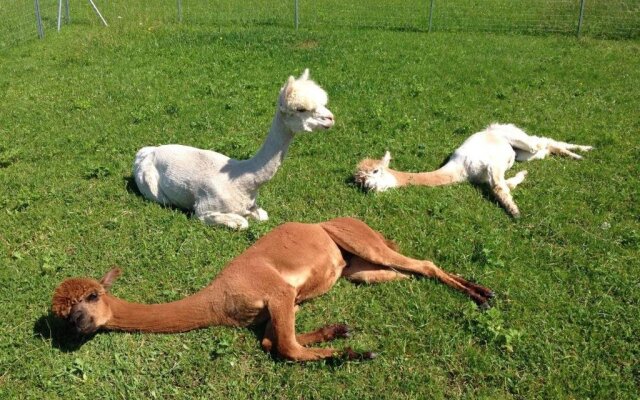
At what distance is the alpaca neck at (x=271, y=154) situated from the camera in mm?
5215

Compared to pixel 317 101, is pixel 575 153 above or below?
below

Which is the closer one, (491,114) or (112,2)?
(491,114)

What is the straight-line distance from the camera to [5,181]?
666 cm

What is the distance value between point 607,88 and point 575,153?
11.2 feet

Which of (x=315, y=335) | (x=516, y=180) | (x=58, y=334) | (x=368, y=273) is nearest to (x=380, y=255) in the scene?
(x=368, y=273)

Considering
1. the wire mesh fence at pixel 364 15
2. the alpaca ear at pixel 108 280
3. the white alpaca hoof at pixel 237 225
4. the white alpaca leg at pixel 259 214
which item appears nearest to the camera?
the alpaca ear at pixel 108 280

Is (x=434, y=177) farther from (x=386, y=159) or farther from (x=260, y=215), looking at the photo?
(x=260, y=215)

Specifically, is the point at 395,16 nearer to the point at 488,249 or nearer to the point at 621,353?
the point at 488,249

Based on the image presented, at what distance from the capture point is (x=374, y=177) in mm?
6188

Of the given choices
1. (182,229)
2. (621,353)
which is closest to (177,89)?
(182,229)

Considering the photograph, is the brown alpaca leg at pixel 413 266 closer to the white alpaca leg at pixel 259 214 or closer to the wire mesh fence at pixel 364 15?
the white alpaca leg at pixel 259 214

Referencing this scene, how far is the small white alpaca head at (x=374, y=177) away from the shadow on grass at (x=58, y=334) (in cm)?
346

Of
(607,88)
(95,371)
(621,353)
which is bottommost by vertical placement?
(95,371)

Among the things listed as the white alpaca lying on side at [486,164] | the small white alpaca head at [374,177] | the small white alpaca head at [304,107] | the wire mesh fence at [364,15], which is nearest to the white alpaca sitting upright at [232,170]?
the small white alpaca head at [304,107]
